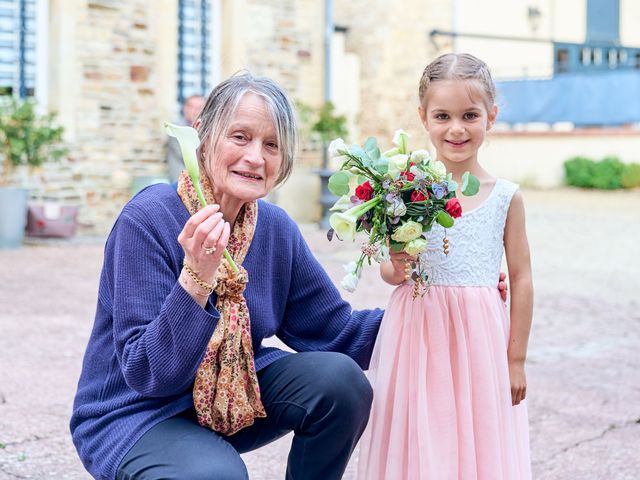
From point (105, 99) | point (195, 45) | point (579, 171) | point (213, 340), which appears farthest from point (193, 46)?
point (213, 340)

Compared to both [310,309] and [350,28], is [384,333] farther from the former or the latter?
[350,28]

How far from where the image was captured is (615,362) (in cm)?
527

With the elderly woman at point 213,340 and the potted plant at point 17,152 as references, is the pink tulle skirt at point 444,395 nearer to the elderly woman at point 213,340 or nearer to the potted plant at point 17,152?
the elderly woman at point 213,340

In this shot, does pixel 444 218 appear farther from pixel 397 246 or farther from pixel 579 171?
pixel 579 171

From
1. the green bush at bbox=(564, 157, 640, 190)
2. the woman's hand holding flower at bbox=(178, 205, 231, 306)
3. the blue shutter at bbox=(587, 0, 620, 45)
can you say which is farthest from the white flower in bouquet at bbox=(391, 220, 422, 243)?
the blue shutter at bbox=(587, 0, 620, 45)

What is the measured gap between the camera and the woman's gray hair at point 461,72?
256cm

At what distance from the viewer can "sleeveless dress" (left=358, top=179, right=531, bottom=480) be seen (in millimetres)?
2473

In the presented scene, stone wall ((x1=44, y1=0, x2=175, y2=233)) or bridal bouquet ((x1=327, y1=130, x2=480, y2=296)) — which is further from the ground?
stone wall ((x1=44, y1=0, x2=175, y2=233))

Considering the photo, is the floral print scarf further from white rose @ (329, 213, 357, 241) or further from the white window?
the white window

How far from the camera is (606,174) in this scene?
732 inches

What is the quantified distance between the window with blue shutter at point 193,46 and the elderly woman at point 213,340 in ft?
32.1

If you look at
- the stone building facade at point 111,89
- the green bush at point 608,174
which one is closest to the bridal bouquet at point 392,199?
the stone building facade at point 111,89

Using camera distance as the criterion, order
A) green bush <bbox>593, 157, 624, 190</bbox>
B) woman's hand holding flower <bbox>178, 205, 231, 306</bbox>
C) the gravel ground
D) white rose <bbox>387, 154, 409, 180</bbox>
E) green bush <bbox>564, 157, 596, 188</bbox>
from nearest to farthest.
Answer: woman's hand holding flower <bbox>178, 205, 231, 306</bbox> → white rose <bbox>387, 154, 409, 180</bbox> → the gravel ground → green bush <bbox>593, 157, 624, 190</bbox> → green bush <bbox>564, 157, 596, 188</bbox>

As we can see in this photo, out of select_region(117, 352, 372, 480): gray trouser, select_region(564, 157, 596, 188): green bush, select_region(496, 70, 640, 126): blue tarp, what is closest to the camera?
select_region(117, 352, 372, 480): gray trouser
